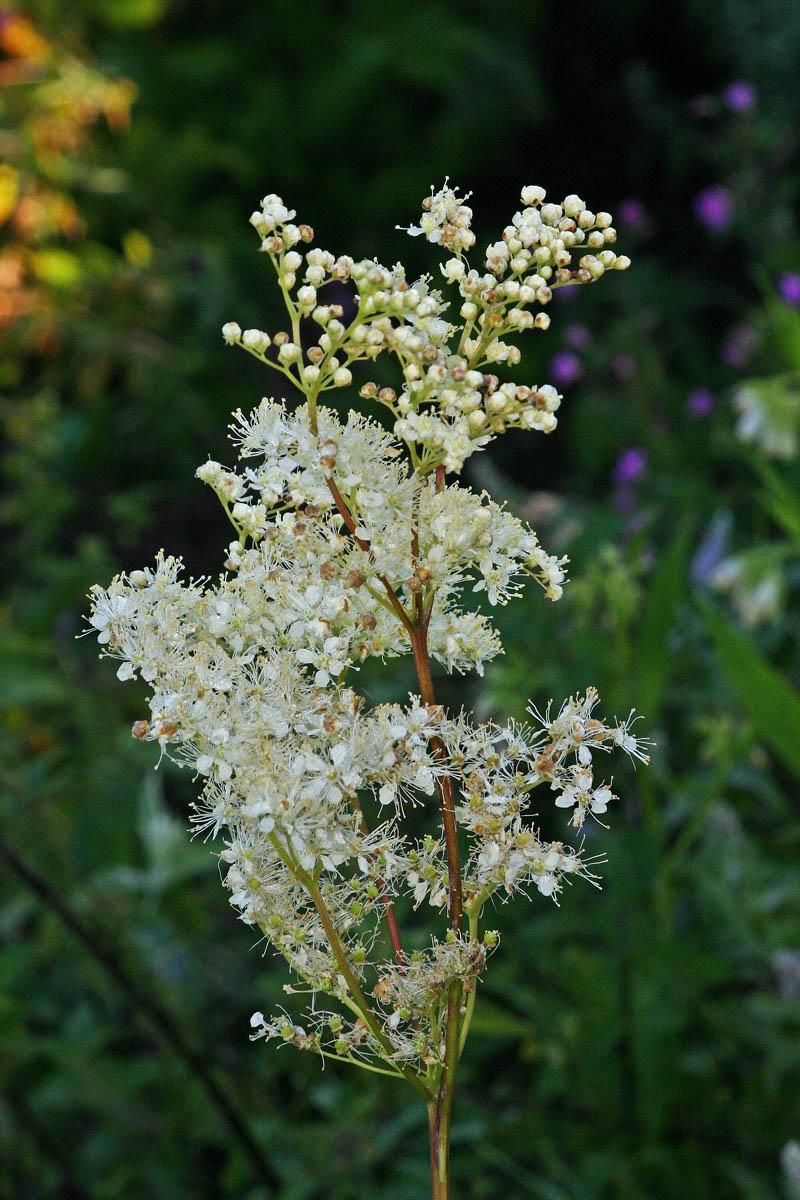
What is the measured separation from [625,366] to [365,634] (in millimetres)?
2930

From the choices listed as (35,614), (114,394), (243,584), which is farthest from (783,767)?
(114,394)

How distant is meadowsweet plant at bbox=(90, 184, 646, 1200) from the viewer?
0.73 metres

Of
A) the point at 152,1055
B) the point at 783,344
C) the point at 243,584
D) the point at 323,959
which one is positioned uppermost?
the point at 783,344

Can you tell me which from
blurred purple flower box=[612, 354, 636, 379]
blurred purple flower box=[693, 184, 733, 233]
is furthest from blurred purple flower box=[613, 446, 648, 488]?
blurred purple flower box=[693, 184, 733, 233]

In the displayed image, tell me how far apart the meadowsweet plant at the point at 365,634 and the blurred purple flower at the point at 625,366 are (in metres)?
2.83

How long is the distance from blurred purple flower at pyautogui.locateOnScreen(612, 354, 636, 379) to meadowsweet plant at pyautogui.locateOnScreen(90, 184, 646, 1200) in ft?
9.29

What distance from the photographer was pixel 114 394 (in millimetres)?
5105

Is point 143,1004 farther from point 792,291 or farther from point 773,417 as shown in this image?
point 792,291

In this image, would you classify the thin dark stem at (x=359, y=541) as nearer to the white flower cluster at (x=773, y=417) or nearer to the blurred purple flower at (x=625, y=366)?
the white flower cluster at (x=773, y=417)

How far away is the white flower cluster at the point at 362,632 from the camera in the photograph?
2.40 feet

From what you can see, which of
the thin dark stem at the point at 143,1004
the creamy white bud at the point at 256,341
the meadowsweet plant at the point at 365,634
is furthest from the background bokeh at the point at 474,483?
the creamy white bud at the point at 256,341

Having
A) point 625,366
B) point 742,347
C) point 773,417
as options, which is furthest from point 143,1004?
point 742,347

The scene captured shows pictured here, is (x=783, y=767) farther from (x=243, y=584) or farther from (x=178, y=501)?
(x=178, y=501)

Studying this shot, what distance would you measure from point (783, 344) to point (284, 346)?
1.88m
